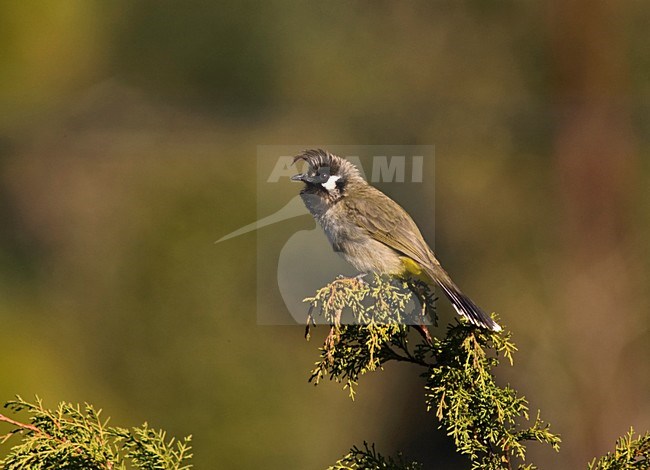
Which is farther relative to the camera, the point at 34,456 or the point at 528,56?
the point at 528,56

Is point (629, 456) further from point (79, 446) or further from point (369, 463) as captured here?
point (79, 446)

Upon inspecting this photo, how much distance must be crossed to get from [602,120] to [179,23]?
1.51m

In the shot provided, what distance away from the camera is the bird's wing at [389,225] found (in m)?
1.13

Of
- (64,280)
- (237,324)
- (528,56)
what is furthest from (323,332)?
(528,56)

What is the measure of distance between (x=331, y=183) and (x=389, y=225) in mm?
123

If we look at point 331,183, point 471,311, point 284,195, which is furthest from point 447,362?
point 284,195

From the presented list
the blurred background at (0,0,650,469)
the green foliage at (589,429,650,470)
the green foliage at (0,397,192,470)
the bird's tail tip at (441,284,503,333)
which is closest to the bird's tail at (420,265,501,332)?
the bird's tail tip at (441,284,503,333)

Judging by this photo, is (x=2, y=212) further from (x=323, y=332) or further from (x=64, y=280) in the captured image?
(x=323, y=332)

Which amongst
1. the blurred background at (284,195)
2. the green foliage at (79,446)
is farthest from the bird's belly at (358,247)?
the blurred background at (284,195)

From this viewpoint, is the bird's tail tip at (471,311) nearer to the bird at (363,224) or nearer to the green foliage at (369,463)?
the bird at (363,224)

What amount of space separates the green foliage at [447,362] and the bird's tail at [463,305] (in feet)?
0.04

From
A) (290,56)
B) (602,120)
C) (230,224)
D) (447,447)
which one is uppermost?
(290,56)

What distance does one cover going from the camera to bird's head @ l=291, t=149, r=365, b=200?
123cm

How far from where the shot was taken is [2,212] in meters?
2.78
